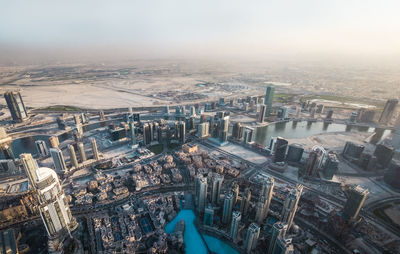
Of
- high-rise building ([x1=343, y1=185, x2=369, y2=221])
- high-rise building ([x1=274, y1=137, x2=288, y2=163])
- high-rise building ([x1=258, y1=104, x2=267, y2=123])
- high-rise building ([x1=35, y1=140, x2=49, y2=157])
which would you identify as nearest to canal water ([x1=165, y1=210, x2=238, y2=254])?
high-rise building ([x1=343, y1=185, x2=369, y2=221])

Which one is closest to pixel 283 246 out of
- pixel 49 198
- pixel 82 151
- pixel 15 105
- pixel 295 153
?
pixel 295 153

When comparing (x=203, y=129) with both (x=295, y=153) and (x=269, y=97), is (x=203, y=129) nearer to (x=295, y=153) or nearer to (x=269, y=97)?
(x=295, y=153)

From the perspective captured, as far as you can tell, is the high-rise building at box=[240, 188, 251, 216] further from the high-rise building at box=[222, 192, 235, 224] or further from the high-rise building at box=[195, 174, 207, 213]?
the high-rise building at box=[195, 174, 207, 213]

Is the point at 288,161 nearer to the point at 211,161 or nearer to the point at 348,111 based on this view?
the point at 211,161

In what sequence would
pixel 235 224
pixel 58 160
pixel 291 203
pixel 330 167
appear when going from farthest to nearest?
pixel 58 160 < pixel 330 167 < pixel 291 203 < pixel 235 224

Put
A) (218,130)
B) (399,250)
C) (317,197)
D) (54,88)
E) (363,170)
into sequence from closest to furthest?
(399,250), (317,197), (363,170), (218,130), (54,88)

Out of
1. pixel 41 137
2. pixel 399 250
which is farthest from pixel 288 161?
pixel 41 137
